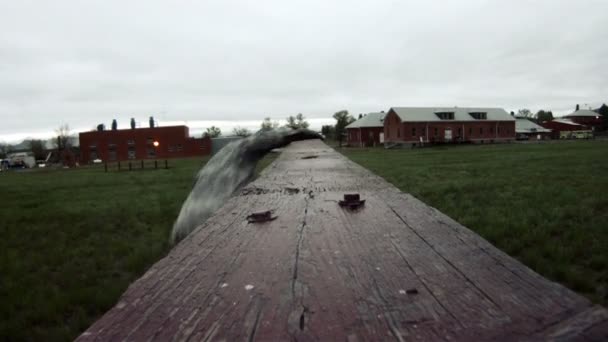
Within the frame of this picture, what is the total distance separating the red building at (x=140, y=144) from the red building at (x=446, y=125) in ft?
101

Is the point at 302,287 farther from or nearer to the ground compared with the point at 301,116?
nearer to the ground

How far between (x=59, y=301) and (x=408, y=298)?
411 cm

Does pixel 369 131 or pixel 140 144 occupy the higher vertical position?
pixel 369 131

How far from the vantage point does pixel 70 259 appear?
5.37 m

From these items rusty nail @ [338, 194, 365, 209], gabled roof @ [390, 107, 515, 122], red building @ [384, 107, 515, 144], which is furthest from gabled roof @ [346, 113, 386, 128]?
rusty nail @ [338, 194, 365, 209]

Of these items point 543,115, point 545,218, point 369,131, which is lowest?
point 545,218

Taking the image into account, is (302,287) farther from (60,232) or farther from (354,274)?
(60,232)

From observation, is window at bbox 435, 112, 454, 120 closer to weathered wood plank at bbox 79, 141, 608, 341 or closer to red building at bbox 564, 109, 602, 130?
weathered wood plank at bbox 79, 141, 608, 341

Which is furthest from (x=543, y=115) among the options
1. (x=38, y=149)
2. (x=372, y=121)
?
(x=38, y=149)

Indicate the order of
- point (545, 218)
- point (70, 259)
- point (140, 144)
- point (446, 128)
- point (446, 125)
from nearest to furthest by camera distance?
point (70, 259), point (545, 218), point (446, 125), point (446, 128), point (140, 144)

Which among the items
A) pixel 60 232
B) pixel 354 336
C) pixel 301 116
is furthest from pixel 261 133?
pixel 301 116

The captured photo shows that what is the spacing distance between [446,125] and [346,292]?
190 ft

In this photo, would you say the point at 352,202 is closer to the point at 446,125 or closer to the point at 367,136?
the point at 446,125

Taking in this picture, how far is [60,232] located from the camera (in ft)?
23.2
